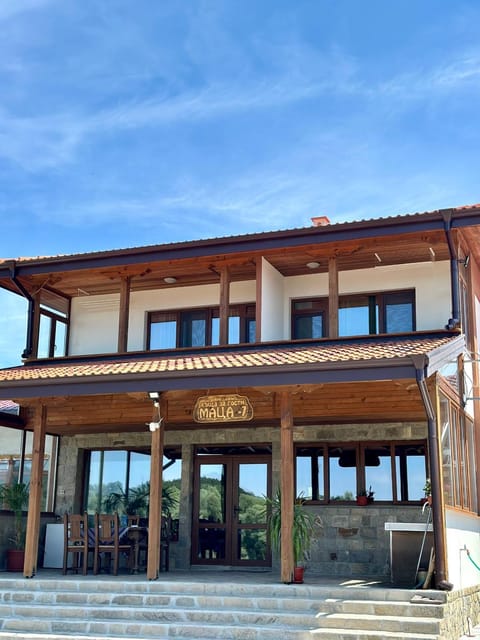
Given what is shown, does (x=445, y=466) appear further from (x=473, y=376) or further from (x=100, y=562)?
(x=100, y=562)

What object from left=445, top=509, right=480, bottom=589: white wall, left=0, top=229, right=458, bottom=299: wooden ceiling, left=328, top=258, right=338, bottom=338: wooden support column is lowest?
left=445, top=509, right=480, bottom=589: white wall

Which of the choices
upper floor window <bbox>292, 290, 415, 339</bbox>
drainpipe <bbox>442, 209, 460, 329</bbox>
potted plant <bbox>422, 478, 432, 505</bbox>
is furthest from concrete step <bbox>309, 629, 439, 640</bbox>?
upper floor window <bbox>292, 290, 415, 339</bbox>

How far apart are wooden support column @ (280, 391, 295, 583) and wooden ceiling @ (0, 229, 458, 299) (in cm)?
369

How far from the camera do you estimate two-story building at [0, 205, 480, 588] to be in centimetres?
1210

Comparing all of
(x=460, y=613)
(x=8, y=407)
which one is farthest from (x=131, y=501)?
(x=460, y=613)

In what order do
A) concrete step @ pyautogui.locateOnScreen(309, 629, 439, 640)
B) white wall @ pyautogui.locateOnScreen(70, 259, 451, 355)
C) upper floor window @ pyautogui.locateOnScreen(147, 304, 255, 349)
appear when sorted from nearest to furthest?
1. concrete step @ pyautogui.locateOnScreen(309, 629, 439, 640)
2. white wall @ pyautogui.locateOnScreen(70, 259, 451, 355)
3. upper floor window @ pyautogui.locateOnScreen(147, 304, 255, 349)

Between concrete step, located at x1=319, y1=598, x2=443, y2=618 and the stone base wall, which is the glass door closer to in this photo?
the stone base wall

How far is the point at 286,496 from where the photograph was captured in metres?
11.2

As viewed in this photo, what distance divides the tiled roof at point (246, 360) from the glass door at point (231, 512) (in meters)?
2.57

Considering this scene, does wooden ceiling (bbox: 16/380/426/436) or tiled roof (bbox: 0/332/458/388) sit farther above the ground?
tiled roof (bbox: 0/332/458/388)

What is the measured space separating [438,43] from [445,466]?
13.3 meters

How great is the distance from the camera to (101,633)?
10250mm

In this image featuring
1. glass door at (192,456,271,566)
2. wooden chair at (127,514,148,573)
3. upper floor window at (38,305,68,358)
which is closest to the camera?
wooden chair at (127,514,148,573)

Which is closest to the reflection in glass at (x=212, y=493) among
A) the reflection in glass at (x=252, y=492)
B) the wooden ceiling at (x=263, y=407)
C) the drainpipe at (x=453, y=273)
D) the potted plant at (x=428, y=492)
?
the reflection in glass at (x=252, y=492)
